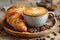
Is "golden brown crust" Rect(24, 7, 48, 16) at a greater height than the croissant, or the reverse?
"golden brown crust" Rect(24, 7, 48, 16)

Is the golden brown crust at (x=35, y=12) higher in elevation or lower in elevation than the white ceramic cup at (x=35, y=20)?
higher

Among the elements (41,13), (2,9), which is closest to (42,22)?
(41,13)

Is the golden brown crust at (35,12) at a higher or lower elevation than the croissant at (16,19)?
higher

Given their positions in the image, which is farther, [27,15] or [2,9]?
[2,9]

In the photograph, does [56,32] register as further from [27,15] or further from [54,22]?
[27,15]

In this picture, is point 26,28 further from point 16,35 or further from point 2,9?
point 2,9

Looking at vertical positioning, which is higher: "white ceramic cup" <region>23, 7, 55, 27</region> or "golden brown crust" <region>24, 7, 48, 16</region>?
"golden brown crust" <region>24, 7, 48, 16</region>

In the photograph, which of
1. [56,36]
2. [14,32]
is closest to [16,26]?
[14,32]
